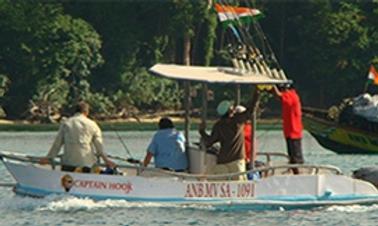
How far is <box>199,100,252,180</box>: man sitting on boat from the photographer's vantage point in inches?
1066

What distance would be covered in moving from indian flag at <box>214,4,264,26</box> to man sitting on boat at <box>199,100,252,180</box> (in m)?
3.26

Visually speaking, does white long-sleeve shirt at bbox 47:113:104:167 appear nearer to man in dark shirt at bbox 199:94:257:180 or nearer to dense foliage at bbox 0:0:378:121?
man in dark shirt at bbox 199:94:257:180

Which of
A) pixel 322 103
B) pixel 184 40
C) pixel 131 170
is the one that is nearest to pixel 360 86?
pixel 322 103

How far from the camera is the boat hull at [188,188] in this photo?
26719 mm

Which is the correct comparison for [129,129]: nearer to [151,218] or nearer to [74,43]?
[74,43]

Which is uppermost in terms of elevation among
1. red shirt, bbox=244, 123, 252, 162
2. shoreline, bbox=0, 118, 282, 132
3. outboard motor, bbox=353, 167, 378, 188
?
red shirt, bbox=244, 123, 252, 162

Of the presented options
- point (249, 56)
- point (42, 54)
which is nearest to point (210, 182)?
point (249, 56)

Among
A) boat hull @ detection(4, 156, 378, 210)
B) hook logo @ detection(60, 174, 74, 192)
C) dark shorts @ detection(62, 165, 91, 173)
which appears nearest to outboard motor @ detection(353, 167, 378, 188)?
boat hull @ detection(4, 156, 378, 210)

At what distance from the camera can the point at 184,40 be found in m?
88.2

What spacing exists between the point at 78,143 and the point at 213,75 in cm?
238

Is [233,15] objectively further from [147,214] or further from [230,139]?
[147,214]

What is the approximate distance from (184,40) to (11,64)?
356 inches

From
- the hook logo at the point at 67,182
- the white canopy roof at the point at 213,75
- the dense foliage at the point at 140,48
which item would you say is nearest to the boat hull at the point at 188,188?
the hook logo at the point at 67,182

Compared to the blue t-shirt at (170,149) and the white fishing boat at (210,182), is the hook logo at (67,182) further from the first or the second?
the blue t-shirt at (170,149)
